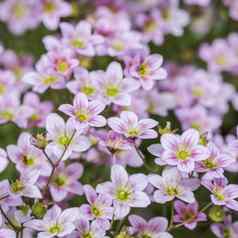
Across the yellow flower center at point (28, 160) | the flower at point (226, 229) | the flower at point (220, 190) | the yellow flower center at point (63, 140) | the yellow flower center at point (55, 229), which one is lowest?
the flower at point (226, 229)

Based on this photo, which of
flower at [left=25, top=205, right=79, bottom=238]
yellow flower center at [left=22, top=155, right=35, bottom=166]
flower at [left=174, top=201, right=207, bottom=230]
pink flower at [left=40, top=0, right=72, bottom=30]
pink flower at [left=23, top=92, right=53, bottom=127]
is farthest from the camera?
pink flower at [left=40, top=0, right=72, bottom=30]

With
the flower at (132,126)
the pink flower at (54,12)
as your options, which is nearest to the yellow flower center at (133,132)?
the flower at (132,126)

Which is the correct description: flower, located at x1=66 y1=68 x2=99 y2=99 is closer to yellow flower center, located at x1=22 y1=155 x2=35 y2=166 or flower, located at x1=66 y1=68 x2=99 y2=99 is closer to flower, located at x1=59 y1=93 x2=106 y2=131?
flower, located at x1=59 y1=93 x2=106 y2=131

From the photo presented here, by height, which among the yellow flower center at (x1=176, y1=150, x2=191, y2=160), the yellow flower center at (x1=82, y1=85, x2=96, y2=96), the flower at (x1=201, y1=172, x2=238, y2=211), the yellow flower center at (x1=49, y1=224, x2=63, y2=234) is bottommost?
the yellow flower center at (x1=49, y1=224, x2=63, y2=234)

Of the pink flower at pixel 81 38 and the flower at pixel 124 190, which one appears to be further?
the pink flower at pixel 81 38

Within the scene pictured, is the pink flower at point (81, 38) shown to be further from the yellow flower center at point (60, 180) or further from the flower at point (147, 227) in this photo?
the flower at point (147, 227)

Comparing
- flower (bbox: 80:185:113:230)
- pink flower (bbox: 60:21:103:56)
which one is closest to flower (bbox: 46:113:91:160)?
flower (bbox: 80:185:113:230)
